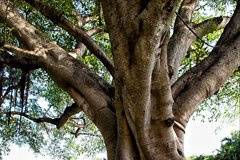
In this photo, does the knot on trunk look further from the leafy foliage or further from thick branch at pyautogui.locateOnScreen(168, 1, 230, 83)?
the leafy foliage

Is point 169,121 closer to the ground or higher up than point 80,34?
closer to the ground

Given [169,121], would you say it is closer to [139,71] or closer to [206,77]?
[139,71]

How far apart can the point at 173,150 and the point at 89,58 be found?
16.0 ft

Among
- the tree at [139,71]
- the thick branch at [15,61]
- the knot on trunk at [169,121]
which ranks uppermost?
the thick branch at [15,61]

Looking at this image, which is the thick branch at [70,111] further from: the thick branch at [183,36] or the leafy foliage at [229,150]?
the leafy foliage at [229,150]

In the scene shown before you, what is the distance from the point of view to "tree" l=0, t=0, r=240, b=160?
3318 millimetres

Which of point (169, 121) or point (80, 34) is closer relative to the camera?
point (169, 121)

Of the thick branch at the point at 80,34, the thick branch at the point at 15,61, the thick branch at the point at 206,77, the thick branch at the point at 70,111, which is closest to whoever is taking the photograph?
the thick branch at the point at 206,77

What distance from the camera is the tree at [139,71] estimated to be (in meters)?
3.32

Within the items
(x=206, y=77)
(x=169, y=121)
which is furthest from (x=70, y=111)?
(x=169, y=121)

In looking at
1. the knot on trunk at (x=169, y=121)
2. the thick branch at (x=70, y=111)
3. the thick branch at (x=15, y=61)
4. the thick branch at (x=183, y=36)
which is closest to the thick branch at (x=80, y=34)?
the thick branch at (x=15, y=61)

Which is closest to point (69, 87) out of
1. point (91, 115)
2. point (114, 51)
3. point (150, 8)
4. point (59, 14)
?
point (91, 115)

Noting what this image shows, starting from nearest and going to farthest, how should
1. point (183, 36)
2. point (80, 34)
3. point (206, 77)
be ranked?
point (206, 77) → point (80, 34) → point (183, 36)

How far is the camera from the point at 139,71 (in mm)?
3402
